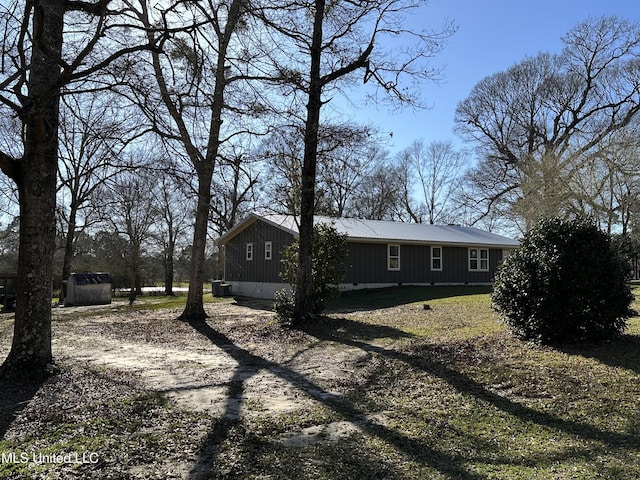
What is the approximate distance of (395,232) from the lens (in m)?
22.2

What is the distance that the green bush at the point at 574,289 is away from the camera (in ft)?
22.8

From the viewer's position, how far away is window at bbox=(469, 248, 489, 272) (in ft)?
78.2

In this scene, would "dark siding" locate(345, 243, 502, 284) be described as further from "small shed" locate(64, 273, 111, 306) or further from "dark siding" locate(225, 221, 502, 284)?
"small shed" locate(64, 273, 111, 306)

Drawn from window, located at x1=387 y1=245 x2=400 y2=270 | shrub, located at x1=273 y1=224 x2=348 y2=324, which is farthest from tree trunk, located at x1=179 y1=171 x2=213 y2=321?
window, located at x1=387 y1=245 x2=400 y2=270

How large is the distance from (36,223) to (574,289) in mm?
7478

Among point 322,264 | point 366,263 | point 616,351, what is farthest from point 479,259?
point 616,351

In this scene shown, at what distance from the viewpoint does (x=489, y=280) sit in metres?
24.3

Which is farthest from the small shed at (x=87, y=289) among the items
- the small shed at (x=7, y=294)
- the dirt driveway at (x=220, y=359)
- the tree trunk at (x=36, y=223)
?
the tree trunk at (x=36, y=223)

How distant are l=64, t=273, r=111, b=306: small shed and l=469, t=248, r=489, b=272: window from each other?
17.2 metres

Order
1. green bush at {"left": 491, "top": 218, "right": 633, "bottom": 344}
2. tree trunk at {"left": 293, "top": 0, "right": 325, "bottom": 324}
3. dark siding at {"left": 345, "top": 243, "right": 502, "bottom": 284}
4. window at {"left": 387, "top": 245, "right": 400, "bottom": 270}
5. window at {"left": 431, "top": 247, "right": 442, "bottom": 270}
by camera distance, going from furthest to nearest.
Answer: window at {"left": 431, "top": 247, "right": 442, "bottom": 270} → window at {"left": 387, "top": 245, "right": 400, "bottom": 270} → dark siding at {"left": 345, "top": 243, "right": 502, "bottom": 284} → tree trunk at {"left": 293, "top": 0, "right": 325, "bottom": 324} → green bush at {"left": 491, "top": 218, "right": 633, "bottom": 344}

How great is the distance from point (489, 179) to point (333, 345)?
1046 inches

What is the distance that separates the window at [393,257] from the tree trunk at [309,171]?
10885mm

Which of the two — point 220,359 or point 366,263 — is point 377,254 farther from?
point 220,359

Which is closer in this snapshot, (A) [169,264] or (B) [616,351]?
(B) [616,351]
